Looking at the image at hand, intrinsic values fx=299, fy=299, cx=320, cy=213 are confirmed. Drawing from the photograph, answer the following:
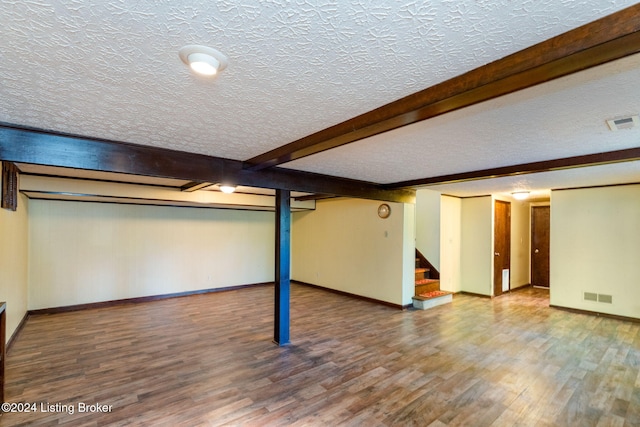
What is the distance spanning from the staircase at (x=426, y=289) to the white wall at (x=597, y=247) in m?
2.10

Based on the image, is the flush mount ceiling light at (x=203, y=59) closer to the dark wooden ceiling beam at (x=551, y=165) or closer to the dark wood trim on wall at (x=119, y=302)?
the dark wooden ceiling beam at (x=551, y=165)

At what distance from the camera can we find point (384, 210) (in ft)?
20.2

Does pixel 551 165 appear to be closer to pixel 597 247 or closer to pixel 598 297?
pixel 597 247

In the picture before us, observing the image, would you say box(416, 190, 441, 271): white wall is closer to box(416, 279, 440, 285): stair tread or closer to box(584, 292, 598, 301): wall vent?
box(416, 279, 440, 285): stair tread

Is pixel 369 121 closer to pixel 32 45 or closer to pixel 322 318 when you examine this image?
pixel 32 45

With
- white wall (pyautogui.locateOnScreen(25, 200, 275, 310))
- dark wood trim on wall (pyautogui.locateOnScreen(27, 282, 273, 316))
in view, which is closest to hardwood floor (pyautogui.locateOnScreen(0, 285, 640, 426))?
dark wood trim on wall (pyautogui.locateOnScreen(27, 282, 273, 316))

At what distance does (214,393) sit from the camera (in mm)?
2838

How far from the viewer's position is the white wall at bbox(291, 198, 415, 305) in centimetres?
590

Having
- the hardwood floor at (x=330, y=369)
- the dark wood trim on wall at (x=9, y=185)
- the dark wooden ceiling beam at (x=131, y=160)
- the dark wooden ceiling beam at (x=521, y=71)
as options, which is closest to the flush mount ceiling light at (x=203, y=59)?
the dark wooden ceiling beam at (x=521, y=71)

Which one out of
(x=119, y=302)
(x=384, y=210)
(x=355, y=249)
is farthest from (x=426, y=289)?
(x=119, y=302)

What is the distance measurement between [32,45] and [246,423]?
2732 millimetres

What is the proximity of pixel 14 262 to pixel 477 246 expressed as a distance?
8.45m

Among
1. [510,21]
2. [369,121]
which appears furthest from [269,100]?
[510,21]

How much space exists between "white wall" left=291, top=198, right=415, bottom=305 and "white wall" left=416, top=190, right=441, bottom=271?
119cm
